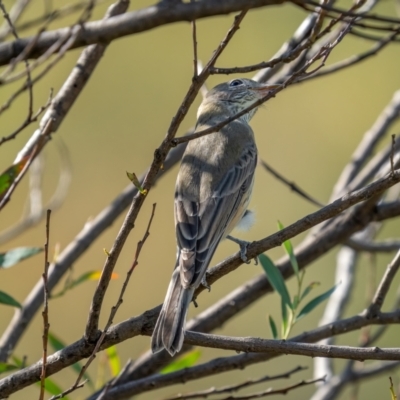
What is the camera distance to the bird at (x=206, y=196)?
10.7 feet

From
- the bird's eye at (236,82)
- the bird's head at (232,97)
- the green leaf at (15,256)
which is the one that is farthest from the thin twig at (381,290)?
the bird's eye at (236,82)

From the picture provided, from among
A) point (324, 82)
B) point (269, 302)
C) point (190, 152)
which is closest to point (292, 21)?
point (324, 82)

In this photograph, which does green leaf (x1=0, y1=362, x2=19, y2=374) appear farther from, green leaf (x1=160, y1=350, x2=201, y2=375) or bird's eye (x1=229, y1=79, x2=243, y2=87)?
bird's eye (x1=229, y1=79, x2=243, y2=87)

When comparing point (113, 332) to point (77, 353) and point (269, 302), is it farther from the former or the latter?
point (269, 302)

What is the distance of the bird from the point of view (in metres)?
3.26

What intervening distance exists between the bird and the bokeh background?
1882 millimetres

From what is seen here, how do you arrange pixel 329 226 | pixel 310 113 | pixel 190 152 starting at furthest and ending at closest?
pixel 310 113 → pixel 190 152 → pixel 329 226

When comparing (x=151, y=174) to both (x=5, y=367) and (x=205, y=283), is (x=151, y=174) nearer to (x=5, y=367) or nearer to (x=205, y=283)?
(x=205, y=283)

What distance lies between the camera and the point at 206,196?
4191 mm

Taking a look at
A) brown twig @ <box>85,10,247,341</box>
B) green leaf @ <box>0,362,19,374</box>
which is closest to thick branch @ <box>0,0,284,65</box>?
brown twig @ <box>85,10,247,341</box>

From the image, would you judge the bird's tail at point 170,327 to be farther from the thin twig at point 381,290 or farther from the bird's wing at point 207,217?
the thin twig at point 381,290

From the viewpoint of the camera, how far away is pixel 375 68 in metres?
9.81

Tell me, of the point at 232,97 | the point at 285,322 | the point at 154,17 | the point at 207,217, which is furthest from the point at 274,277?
the point at 154,17

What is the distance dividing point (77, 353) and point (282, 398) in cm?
508
